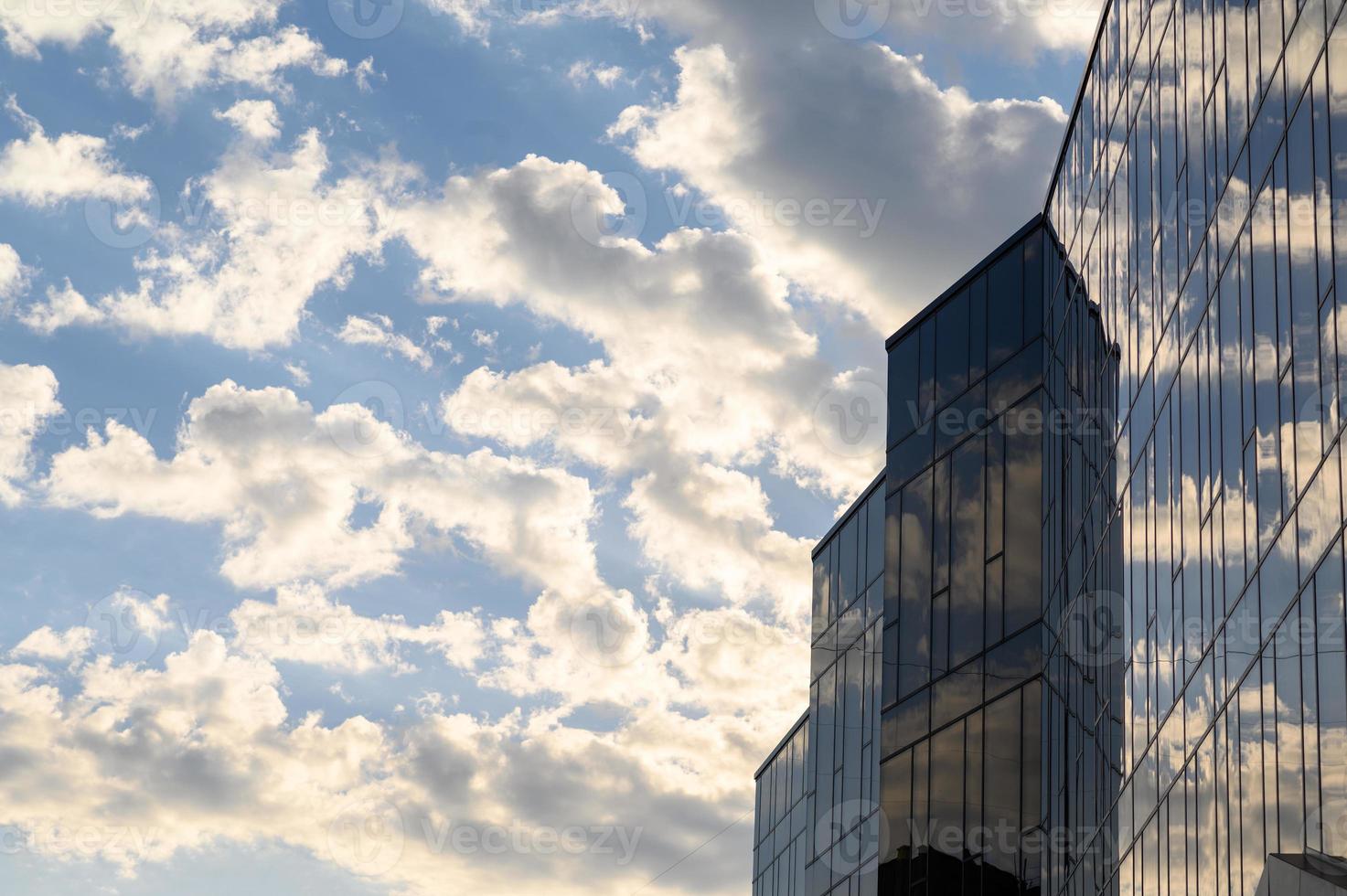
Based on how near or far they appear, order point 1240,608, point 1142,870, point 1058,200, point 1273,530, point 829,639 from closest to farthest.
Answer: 1. point 1273,530
2. point 1240,608
3. point 1142,870
4. point 1058,200
5. point 829,639

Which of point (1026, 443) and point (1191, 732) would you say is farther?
point (1026, 443)

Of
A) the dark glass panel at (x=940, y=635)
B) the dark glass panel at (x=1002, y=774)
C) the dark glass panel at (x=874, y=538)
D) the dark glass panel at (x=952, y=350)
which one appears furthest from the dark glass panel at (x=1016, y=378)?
the dark glass panel at (x=874, y=538)

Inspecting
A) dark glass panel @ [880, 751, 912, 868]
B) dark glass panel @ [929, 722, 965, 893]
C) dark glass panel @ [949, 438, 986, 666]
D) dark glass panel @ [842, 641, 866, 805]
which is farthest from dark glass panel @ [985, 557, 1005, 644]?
dark glass panel @ [842, 641, 866, 805]

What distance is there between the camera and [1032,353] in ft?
123

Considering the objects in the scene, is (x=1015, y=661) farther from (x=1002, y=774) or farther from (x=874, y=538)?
(x=874, y=538)

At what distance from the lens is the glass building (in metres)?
21.1

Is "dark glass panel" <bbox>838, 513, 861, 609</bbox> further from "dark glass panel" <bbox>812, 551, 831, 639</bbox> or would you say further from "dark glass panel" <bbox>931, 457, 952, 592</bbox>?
"dark glass panel" <bbox>931, 457, 952, 592</bbox>

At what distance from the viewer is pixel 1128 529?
3191 cm

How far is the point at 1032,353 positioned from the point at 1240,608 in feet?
47.0

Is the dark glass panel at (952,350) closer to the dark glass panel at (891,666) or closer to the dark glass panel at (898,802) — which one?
the dark glass panel at (891,666)

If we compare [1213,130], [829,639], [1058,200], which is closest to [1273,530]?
[1213,130]

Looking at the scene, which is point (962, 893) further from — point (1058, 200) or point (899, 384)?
point (1058, 200)

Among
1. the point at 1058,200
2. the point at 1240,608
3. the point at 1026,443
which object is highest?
the point at 1058,200

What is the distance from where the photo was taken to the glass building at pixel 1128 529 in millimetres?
21125
